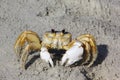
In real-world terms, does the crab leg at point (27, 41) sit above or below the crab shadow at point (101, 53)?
above

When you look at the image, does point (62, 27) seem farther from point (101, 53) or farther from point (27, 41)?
point (27, 41)

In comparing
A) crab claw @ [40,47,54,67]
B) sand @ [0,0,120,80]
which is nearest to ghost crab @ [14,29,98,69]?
crab claw @ [40,47,54,67]

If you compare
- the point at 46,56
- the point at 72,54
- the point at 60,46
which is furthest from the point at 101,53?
the point at 46,56

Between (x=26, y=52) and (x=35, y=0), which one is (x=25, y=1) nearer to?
(x=35, y=0)

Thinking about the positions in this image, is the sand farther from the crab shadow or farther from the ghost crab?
the ghost crab

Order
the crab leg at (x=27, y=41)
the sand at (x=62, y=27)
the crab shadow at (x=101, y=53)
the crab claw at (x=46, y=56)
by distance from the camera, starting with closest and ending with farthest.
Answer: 1. the crab claw at (x=46, y=56)
2. the sand at (x=62, y=27)
3. the crab leg at (x=27, y=41)
4. the crab shadow at (x=101, y=53)

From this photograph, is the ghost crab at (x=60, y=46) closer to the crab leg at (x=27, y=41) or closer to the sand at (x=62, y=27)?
the crab leg at (x=27, y=41)

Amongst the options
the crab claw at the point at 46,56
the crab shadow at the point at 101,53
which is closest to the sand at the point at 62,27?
the crab shadow at the point at 101,53
